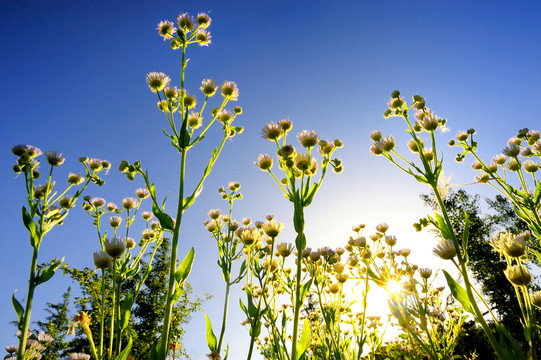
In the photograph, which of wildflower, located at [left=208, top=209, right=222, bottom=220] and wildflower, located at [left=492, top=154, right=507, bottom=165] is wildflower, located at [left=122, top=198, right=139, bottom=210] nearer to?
wildflower, located at [left=208, top=209, right=222, bottom=220]

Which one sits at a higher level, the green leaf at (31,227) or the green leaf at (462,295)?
the green leaf at (31,227)

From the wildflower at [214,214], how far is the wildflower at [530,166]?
4.01m

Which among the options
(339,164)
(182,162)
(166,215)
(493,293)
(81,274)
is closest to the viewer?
(166,215)

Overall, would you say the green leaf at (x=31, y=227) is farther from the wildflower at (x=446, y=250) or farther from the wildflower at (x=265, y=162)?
the wildflower at (x=446, y=250)

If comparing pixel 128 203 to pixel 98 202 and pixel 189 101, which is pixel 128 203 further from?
pixel 189 101

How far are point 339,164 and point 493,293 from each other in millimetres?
21645

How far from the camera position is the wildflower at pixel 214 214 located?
401 cm

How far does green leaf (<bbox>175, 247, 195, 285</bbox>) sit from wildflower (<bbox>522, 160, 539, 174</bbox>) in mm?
4228

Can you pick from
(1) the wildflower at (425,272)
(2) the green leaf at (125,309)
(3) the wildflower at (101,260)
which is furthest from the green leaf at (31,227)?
(1) the wildflower at (425,272)

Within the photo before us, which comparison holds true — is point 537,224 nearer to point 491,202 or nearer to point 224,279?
point 224,279

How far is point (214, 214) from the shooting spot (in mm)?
4023

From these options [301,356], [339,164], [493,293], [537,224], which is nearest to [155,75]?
[339,164]

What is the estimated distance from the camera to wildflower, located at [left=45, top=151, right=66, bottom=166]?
3271 mm

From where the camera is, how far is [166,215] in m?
2.04
